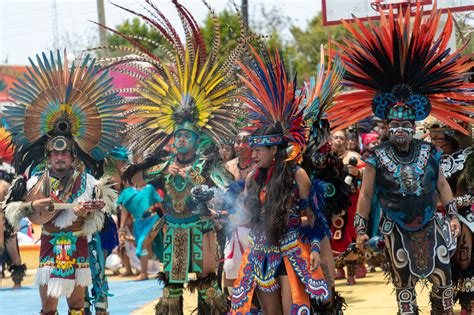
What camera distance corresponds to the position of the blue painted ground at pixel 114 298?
12820mm

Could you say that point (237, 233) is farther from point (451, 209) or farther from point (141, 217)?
point (141, 217)

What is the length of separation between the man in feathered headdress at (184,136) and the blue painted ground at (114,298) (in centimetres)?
243

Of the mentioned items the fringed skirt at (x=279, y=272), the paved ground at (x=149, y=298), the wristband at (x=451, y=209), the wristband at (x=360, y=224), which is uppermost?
the wristband at (x=451, y=209)

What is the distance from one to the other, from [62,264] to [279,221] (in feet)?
8.38

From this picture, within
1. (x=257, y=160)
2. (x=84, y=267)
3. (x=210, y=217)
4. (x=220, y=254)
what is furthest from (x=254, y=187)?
(x=220, y=254)

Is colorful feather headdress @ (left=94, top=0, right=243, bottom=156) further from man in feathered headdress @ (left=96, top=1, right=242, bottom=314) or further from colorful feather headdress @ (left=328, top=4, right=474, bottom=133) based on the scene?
colorful feather headdress @ (left=328, top=4, right=474, bottom=133)

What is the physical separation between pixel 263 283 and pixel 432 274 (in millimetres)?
1633

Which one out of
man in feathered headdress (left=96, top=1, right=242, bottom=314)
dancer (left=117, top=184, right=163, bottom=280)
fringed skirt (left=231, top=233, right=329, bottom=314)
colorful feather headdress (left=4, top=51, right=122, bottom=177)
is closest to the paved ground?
dancer (left=117, top=184, right=163, bottom=280)

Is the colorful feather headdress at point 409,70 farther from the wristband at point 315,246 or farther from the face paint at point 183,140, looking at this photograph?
the face paint at point 183,140

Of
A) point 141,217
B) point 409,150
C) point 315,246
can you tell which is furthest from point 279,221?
point 141,217

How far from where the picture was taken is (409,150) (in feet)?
27.9

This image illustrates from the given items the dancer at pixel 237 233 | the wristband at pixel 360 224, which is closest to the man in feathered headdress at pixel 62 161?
the dancer at pixel 237 233

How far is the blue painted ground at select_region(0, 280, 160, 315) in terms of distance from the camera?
505 inches

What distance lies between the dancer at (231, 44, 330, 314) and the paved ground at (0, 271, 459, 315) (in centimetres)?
329
